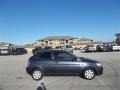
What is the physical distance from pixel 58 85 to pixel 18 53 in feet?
138

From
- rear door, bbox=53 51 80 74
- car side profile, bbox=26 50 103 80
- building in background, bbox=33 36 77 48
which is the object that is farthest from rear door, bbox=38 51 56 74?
building in background, bbox=33 36 77 48

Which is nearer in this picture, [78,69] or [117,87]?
[117,87]

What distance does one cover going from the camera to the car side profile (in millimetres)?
12555

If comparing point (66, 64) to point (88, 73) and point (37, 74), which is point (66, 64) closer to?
point (88, 73)

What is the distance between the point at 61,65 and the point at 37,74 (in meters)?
1.39

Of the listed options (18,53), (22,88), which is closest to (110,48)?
(18,53)

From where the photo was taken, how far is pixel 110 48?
54438 mm

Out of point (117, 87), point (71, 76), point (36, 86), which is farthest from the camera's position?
point (71, 76)

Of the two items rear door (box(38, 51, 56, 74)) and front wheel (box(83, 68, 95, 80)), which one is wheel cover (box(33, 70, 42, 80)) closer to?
rear door (box(38, 51, 56, 74))

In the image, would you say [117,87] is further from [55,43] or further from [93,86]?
[55,43]

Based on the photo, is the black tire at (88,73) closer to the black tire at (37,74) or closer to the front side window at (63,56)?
the front side window at (63,56)

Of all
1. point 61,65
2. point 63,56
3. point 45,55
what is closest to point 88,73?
point 61,65

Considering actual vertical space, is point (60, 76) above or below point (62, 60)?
below

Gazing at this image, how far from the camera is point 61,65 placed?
12641mm
